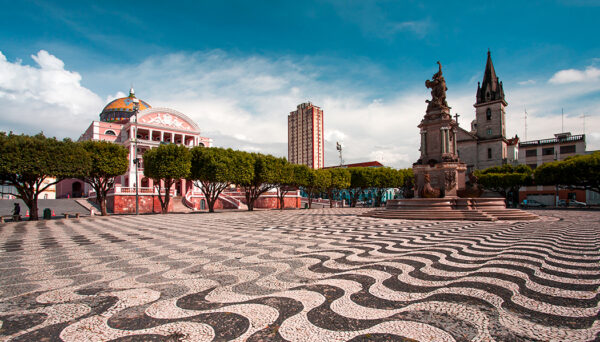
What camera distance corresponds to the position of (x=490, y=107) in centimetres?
6031

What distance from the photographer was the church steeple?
→ 59.9m

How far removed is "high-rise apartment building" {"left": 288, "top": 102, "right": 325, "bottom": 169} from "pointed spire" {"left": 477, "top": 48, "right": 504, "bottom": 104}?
7694cm

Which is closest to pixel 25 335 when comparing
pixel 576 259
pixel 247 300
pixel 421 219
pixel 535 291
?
pixel 247 300

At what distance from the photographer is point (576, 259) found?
6250 mm

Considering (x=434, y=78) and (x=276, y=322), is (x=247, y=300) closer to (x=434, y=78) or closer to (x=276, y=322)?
(x=276, y=322)

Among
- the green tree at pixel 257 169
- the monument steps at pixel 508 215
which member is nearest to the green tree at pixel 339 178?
the green tree at pixel 257 169

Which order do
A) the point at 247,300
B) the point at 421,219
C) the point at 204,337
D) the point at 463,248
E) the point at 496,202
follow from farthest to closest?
the point at 496,202
the point at 421,219
the point at 463,248
the point at 247,300
the point at 204,337

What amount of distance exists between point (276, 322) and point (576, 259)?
658cm

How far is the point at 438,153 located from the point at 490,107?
48901 mm

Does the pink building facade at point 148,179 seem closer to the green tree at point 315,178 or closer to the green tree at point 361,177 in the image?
the green tree at point 315,178

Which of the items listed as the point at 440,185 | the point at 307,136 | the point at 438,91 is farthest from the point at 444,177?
the point at 307,136

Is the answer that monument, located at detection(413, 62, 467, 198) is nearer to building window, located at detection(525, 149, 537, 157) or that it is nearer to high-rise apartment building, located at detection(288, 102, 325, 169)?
building window, located at detection(525, 149, 537, 157)

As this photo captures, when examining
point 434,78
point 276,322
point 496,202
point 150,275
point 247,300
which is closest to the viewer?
point 276,322

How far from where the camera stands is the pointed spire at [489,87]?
5994cm
